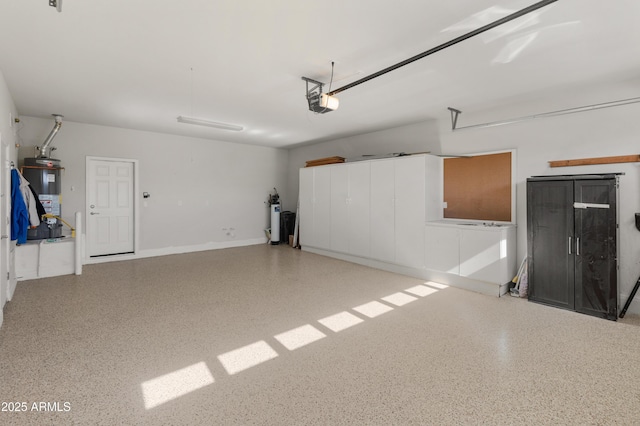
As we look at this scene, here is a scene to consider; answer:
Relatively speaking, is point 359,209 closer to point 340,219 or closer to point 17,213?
point 340,219

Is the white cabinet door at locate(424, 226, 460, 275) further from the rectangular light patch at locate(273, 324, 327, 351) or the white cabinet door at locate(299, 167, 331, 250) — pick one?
the rectangular light patch at locate(273, 324, 327, 351)

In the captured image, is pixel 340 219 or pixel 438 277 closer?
pixel 438 277

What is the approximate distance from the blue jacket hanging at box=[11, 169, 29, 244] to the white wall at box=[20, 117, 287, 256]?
1.47 m

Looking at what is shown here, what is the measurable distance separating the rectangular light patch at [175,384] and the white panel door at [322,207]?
4.71 meters

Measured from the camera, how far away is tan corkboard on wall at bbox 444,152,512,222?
476cm

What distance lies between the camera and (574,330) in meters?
3.20

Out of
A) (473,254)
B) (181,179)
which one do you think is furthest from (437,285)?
(181,179)

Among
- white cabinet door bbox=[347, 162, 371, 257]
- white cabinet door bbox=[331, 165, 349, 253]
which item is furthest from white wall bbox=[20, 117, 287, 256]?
white cabinet door bbox=[347, 162, 371, 257]

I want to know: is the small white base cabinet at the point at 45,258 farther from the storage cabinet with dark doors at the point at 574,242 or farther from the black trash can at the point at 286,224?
the storage cabinet with dark doors at the point at 574,242

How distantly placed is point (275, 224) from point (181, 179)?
255cm

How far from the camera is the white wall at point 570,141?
147 inches

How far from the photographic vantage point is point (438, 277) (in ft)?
16.3

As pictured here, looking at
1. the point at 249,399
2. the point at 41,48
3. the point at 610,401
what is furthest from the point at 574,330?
the point at 41,48

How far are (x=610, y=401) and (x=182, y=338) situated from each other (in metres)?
3.32
